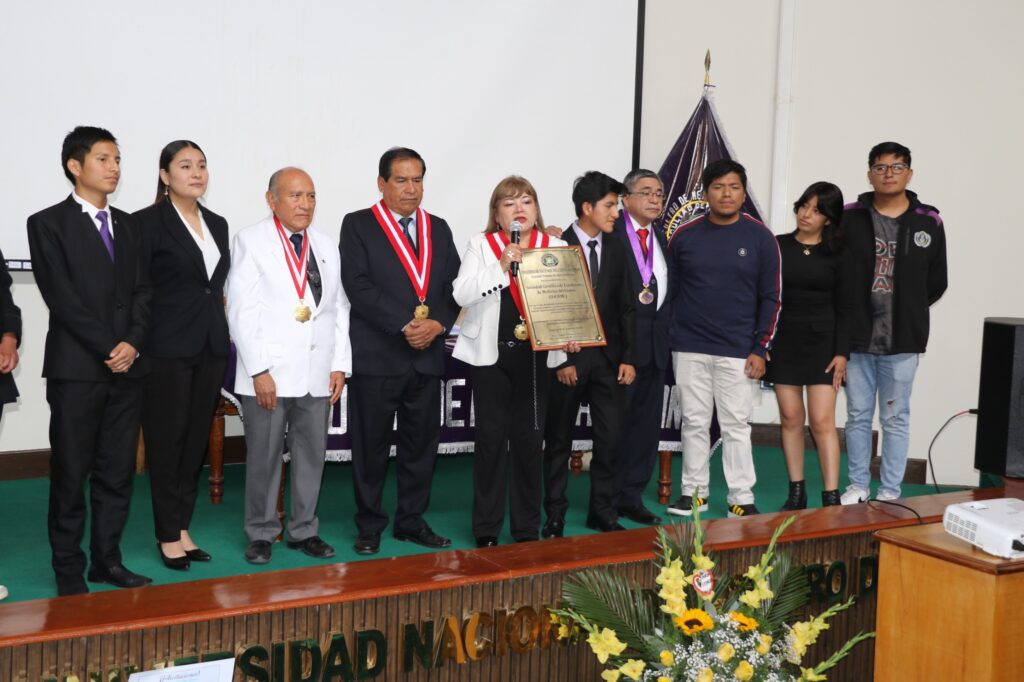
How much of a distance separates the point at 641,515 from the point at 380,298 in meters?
1.54

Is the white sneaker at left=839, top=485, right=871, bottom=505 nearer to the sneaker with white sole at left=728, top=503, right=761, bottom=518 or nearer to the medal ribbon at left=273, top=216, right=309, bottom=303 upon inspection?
the sneaker with white sole at left=728, top=503, right=761, bottom=518

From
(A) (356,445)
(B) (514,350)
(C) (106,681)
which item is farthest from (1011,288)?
(C) (106,681)

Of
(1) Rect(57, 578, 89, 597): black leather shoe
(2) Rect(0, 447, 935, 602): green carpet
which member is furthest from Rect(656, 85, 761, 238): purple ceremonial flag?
(1) Rect(57, 578, 89, 597): black leather shoe

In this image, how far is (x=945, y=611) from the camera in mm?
2150

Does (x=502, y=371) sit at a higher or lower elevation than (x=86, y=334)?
lower

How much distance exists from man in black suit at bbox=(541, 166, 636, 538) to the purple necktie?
1.65 metres

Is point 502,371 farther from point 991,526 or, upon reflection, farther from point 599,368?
point 991,526

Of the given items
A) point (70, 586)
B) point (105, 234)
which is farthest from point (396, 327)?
point (70, 586)

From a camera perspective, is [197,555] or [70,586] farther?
[197,555]

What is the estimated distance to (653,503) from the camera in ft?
15.6

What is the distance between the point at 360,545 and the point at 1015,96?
4.58 meters

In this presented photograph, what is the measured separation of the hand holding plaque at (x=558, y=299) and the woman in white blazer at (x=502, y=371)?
0.30 ft

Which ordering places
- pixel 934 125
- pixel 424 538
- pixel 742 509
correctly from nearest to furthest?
pixel 424 538
pixel 742 509
pixel 934 125

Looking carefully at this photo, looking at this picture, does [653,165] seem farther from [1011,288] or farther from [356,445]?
[356,445]
